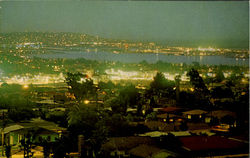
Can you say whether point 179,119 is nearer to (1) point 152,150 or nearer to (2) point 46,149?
(1) point 152,150

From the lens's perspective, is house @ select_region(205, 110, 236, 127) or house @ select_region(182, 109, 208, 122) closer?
house @ select_region(205, 110, 236, 127)

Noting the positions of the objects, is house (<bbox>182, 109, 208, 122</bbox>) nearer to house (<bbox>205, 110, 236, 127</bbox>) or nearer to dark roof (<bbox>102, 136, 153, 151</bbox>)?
house (<bbox>205, 110, 236, 127</bbox>)

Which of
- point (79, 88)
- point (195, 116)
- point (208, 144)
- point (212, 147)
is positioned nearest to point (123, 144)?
point (208, 144)

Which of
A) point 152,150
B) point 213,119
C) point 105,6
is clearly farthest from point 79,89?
point 105,6

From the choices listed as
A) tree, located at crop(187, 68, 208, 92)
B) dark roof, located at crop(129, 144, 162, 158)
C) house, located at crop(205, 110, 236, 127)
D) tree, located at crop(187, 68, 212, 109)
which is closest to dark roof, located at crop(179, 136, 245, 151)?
dark roof, located at crop(129, 144, 162, 158)

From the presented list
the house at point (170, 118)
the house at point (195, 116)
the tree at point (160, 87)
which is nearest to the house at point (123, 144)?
the house at point (170, 118)

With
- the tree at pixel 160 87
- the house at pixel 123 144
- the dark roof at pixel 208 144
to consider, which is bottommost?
the house at pixel 123 144

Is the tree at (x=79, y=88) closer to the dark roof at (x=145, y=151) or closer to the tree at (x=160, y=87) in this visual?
the tree at (x=160, y=87)

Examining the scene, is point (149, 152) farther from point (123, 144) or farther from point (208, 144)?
point (123, 144)
